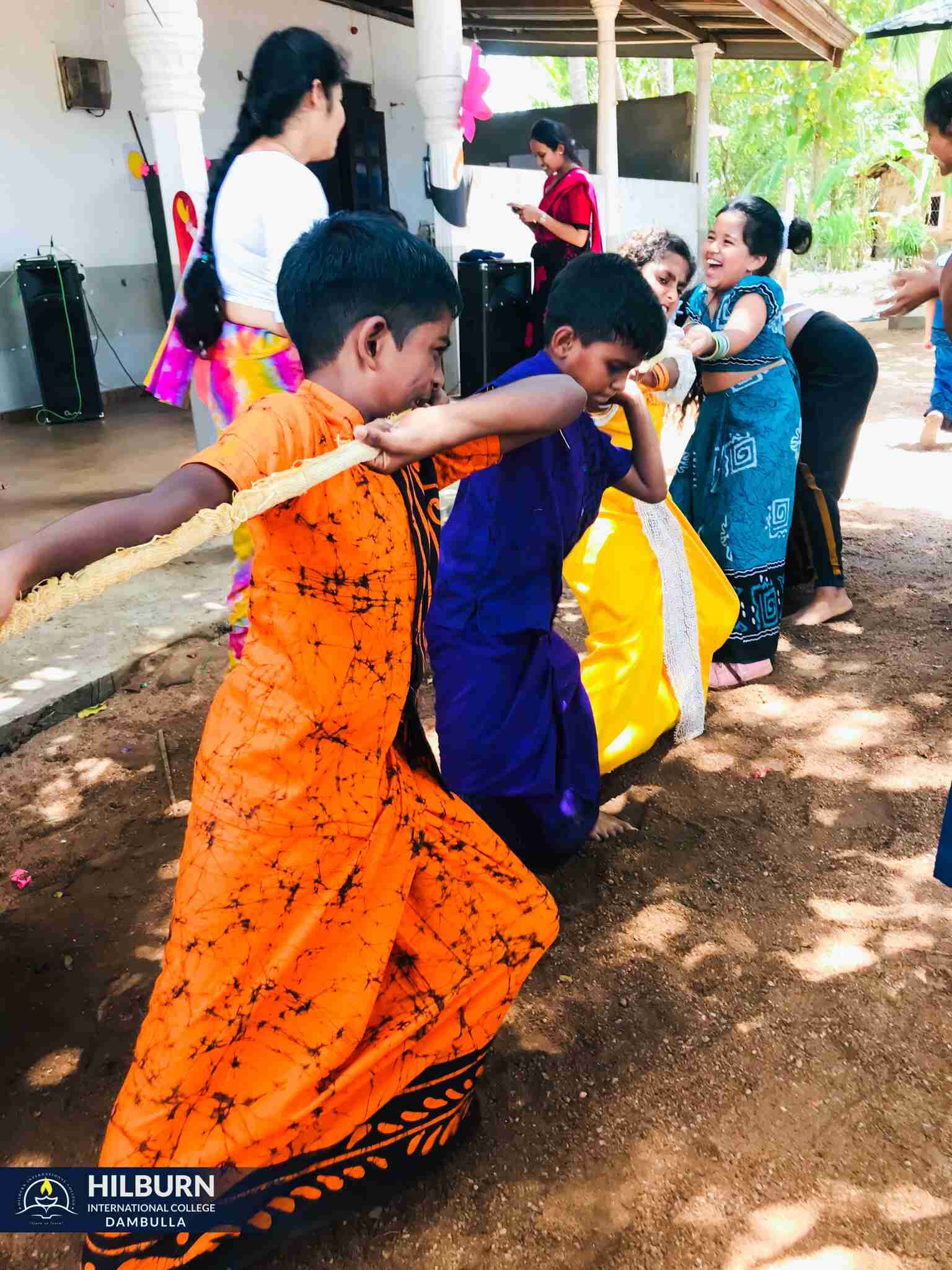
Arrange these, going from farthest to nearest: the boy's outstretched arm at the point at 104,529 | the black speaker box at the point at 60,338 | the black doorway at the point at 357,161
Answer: the black doorway at the point at 357,161 < the black speaker box at the point at 60,338 < the boy's outstretched arm at the point at 104,529

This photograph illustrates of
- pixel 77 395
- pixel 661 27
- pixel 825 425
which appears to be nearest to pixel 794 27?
pixel 661 27

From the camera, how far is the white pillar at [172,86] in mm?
4305

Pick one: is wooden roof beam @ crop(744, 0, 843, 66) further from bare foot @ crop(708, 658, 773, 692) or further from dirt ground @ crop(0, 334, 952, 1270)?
dirt ground @ crop(0, 334, 952, 1270)

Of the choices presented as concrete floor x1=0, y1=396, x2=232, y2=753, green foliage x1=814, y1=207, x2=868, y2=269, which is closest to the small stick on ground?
concrete floor x1=0, y1=396, x2=232, y2=753

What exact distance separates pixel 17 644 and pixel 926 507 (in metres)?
4.66

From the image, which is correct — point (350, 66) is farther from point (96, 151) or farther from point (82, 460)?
point (82, 460)

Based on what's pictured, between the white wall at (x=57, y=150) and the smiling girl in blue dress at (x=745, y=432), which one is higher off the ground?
the white wall at (x=57, y=150)

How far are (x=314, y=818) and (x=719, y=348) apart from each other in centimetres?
242

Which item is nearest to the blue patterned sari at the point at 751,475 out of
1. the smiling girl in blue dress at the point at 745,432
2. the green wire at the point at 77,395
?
the smiling girl in blue dress at the point at 745,432

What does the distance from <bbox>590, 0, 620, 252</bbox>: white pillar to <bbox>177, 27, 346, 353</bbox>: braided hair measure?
6.65 meters

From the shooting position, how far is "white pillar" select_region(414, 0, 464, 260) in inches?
236

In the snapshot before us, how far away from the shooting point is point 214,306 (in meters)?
2.82

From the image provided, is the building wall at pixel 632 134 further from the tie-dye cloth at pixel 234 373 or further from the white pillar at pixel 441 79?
the tie-dye cloth at pixel 234 373
